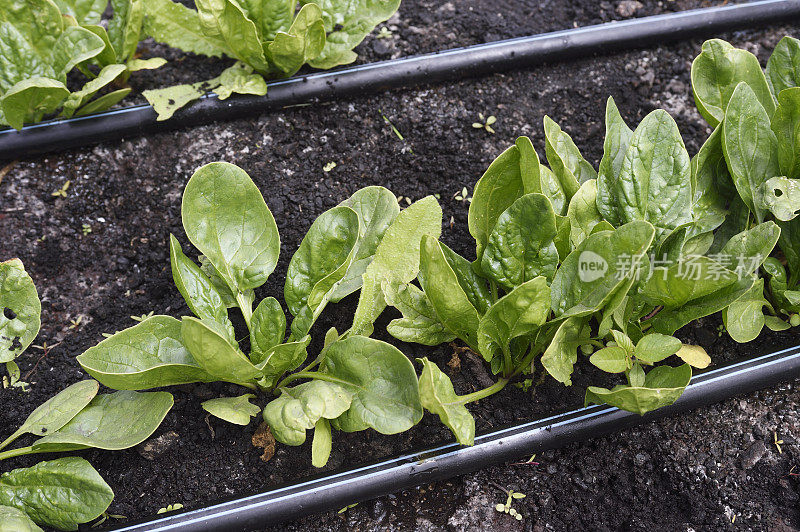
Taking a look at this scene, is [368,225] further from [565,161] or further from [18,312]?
[18,312]

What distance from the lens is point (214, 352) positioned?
1.09 m

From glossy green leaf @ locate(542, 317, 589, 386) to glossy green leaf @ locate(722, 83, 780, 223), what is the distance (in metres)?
0.44

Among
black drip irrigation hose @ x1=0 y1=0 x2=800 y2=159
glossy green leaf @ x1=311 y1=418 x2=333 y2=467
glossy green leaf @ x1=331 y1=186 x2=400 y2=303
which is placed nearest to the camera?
glossy green leaf @ x1=311 y1=418 x2=333 y2=467

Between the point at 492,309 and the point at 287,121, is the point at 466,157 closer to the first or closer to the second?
the point at 287,121

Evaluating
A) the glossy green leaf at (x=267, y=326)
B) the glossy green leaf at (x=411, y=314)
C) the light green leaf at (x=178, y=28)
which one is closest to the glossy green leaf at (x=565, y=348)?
the glossy green leaf at (x=411, y=314)

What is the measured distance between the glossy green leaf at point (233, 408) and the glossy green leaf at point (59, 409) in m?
0.23

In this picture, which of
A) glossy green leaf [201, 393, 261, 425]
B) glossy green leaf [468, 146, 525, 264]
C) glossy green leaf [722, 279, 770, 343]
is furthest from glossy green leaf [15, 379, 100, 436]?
glossy green leaf [722, 279, 770, 343]

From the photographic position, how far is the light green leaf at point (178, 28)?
5.37ft

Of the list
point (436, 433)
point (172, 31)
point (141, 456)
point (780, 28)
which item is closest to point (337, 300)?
point (436, 433)

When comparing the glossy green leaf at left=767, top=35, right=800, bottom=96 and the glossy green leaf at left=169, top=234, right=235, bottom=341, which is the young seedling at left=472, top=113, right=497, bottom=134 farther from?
the glossy green leaf at left=169, top=234, right=235, bottom=341

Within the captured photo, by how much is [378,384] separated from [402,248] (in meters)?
0.27

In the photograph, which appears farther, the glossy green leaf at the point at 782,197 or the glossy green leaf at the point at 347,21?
the glossy green leaf at the point at 347,21

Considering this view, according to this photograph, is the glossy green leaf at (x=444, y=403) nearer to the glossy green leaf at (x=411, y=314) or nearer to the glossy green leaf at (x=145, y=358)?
the glossy green leaf at (x=411, y=314)

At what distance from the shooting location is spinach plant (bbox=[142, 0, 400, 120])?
5.12ft
